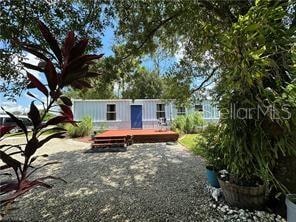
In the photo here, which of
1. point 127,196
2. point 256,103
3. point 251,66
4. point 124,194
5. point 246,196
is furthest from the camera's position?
point 124,194

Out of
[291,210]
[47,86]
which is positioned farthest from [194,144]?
[47,86]

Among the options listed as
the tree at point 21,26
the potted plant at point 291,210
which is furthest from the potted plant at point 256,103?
the tree at point 21,26

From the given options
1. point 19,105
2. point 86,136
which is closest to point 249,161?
point 19,105

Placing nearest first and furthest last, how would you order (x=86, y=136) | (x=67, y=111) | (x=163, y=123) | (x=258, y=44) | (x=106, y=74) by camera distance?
(x=67, y=111)
(x=258, y=44)
(x=106, y=74)
(x=86, y=136)
(x=163, y=123)

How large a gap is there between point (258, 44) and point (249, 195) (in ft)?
7.32

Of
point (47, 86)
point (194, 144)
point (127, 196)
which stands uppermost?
point (47, 86)

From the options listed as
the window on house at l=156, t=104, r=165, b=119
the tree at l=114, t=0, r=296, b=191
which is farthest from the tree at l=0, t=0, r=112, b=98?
the window on house at l=156, t=104, r=165, b=119

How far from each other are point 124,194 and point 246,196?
2.24m

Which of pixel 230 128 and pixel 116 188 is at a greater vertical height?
pixel 230 128

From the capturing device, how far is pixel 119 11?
476 centimetres

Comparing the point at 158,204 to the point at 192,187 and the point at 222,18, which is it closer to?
the point at 192,187

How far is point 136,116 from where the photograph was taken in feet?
58.5

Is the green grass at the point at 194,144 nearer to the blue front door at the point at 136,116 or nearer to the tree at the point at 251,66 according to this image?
the tree at the point at 251,66

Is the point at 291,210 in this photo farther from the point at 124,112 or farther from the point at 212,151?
the point at 124,112
